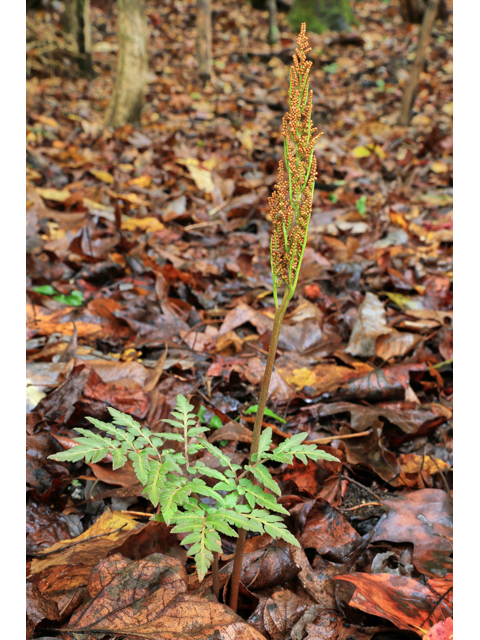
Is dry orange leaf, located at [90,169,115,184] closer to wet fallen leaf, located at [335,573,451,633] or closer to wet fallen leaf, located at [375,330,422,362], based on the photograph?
wet fallen leaf, located at [375,330,422,362]

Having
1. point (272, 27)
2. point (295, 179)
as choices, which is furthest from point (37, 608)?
point (272, 27)

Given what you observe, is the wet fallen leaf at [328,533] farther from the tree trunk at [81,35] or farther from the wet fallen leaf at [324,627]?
the tree trunk at [81,35]

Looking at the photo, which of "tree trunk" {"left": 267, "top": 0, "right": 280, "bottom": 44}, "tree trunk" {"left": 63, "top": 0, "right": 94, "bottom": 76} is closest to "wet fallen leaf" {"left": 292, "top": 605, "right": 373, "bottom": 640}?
"tree trunk" {"left": 63, "top": 0, "right": 94, "bottom": 76}

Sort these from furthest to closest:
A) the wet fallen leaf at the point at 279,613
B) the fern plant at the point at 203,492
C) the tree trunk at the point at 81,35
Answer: the tree trunk at the point at 81,35, the wet fallen leaf at the point at 279,613, the fern plant at the point at 203,492

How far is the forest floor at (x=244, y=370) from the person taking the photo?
3.61 ft

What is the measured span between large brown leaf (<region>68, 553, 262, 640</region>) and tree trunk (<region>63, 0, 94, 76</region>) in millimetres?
11141

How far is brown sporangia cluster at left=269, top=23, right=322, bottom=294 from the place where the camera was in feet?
2.79

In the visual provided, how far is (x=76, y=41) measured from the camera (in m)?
10.2

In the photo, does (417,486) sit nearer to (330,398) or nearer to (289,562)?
(330,398)

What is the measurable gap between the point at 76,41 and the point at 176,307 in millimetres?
9763

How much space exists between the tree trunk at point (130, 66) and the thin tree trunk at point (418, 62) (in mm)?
3666

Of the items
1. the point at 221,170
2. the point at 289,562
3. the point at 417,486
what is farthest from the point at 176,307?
the point at 221,170

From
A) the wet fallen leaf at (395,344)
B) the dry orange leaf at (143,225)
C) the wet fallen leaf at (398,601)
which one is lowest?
the wet fallen leaf at (398,601)

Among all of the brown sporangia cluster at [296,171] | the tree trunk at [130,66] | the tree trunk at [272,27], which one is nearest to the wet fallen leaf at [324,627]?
the brown sporangia cluster at [296,171]
